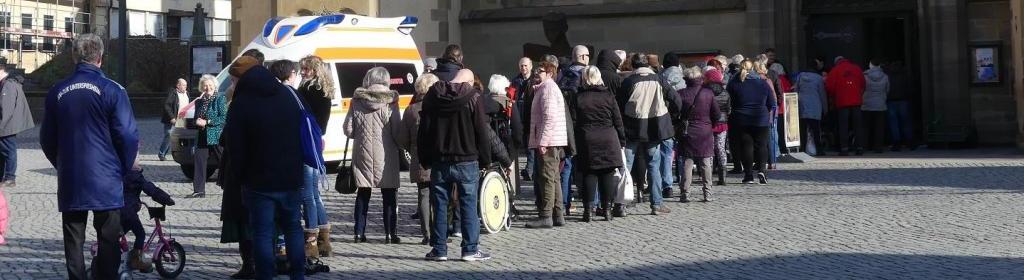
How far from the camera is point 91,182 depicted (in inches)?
333

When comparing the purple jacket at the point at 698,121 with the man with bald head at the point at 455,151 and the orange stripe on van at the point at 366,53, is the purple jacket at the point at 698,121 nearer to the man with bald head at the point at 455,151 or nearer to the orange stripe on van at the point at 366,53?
the man with bald head at the point at 455,151

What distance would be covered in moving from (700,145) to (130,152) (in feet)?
24.7

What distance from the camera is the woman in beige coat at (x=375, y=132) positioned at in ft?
38.3

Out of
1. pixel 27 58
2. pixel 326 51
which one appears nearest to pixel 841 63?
pixel 326 51

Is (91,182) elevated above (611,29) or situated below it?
below

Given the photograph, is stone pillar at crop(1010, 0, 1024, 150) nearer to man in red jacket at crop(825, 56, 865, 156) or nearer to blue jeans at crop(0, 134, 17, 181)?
man in red jacket at crop(825, 56, 865, 156)

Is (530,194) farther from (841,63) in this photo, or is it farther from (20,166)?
(20,166)

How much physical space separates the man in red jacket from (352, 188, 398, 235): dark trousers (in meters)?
11.7

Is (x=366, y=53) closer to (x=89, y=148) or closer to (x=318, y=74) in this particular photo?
(x=318, y=74)

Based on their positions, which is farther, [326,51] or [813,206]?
[326,51]

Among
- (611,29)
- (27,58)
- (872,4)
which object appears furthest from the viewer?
(27,58)

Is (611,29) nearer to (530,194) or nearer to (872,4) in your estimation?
(872,4)

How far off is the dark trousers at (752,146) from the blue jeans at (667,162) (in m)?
1.83

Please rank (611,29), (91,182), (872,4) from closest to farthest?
(91,182)
(872,4)
(611,29)
